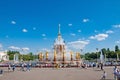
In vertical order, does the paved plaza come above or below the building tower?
below

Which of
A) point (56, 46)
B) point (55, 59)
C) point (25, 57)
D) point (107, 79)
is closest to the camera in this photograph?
point (107, 79)

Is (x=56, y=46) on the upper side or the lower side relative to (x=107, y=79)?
upper

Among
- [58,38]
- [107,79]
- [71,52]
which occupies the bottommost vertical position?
[107,79]

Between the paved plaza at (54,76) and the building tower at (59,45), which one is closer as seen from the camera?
the paved plaza at (54,76)

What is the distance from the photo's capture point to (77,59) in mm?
78438

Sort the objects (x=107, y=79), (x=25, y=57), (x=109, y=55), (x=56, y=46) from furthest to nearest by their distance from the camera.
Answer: (x=25, y=57) < (x=109, y=55) < (x=56, y=46) < (x=107, y=79)

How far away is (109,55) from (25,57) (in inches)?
2289

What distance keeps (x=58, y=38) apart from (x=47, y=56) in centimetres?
1314

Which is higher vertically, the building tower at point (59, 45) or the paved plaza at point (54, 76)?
the building tower at point (59, 45)

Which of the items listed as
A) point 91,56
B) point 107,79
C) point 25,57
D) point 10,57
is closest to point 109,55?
point 91,56

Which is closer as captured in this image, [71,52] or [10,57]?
[71,52]

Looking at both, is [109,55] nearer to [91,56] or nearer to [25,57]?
[91,56]

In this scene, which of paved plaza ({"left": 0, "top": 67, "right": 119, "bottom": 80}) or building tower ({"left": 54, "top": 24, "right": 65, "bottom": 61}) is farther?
building tower ({"left": 54, "top": 24, "right": 65, "bottom": 61})

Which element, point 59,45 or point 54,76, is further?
point 59,45
